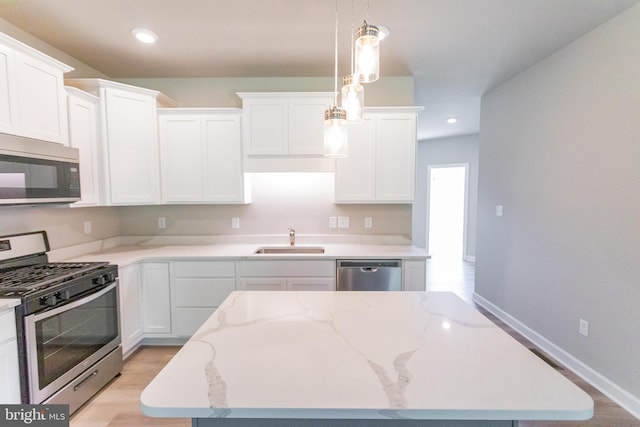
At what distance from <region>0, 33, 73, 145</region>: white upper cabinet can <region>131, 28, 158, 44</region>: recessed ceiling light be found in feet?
1.87

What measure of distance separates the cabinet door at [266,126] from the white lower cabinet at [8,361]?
206 centimetres

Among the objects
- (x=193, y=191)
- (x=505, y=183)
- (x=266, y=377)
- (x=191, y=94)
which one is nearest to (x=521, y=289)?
(x=505, y=183)

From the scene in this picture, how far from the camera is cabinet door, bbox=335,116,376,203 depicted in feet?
9.70

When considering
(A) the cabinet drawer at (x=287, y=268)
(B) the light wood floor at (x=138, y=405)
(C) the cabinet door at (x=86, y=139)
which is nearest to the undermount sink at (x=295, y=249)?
(A) the cabinet drawer at (x=287, y=268)

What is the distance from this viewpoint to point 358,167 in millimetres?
2996

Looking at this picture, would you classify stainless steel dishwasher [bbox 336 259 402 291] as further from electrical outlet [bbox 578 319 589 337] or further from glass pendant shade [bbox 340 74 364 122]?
glass pendant shade [bbox 340 74 364 122]

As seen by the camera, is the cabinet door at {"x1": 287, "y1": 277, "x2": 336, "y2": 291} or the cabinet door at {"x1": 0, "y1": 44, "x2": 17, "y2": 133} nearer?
the cabinet door at {"x1": 0, "y1": 44, "x2": 17, "y2": 133}

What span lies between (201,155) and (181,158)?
8.1 inches

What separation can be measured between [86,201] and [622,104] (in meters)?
4.16

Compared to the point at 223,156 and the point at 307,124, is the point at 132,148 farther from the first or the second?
the point at 307,124

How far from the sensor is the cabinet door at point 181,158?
2980mm

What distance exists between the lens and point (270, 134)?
2957 mm

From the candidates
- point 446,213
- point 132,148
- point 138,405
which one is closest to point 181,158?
point 132,148

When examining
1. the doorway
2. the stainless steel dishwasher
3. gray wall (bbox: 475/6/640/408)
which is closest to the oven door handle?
the stainless steel dishwasher
